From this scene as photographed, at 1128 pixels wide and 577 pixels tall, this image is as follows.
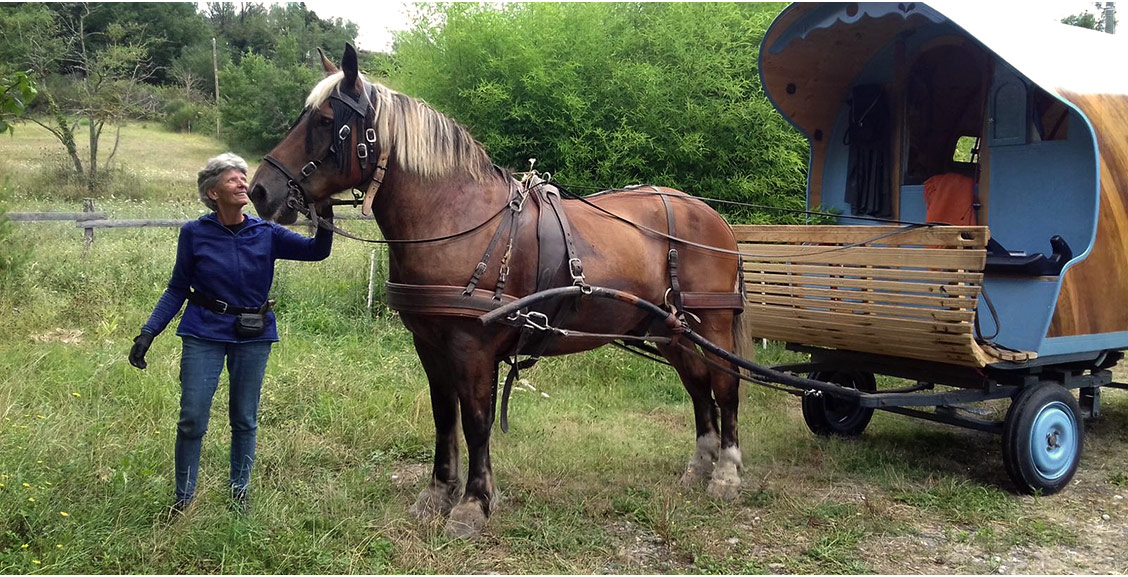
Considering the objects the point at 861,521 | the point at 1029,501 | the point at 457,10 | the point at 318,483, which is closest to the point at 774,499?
the point at 861,521

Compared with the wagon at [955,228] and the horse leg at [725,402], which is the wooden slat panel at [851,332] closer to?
the wagon at [955,228]

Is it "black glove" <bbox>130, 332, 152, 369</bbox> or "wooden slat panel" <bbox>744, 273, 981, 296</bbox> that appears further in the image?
"wooden slat panel" <bbox>744, 273, 981, 296</bbox>

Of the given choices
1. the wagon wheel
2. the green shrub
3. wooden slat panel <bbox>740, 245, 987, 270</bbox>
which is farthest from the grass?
the green shrub

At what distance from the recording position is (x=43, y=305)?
→ 620 cm

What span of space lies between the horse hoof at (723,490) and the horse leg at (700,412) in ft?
0.51

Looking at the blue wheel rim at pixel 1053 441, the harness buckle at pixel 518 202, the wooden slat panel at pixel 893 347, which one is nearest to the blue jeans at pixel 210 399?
the harness buckle at pixel 518 202

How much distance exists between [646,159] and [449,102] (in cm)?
202

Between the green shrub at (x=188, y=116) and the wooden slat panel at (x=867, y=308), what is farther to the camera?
the green shrub at (x=188, y=116)

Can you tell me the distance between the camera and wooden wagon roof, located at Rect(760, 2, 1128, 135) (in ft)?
13.4

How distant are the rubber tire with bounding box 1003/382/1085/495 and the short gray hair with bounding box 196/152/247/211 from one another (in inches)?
166

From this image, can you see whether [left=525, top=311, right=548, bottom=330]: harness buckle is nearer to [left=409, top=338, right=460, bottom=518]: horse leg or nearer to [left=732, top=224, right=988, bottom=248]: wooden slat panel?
[left=409, top=338, right=460, bottom=518]: horse leg

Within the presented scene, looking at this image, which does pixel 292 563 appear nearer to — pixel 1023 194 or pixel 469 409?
pixel 469 409

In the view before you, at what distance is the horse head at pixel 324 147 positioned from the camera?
9.91 ft

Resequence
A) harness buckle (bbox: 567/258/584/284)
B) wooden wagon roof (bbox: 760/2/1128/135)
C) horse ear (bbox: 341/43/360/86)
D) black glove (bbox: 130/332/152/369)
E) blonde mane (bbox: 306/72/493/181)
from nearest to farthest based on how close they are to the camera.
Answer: horse ear (bbox: 341/43/360/86)
black glove (bbox: 130/332/152/369)
blonde mane (bbox: 306/72/493/181)
harness buckle (bbox: 567/258/584/284)
wooden wagon roof (bbox: 760/2/1128/135)
